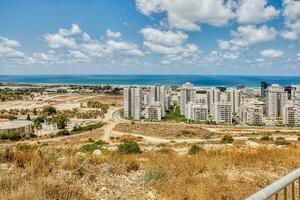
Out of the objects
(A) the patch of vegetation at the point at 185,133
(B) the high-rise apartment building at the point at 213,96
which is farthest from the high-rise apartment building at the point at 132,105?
(A) the patch of vegetation at the point at 185,133

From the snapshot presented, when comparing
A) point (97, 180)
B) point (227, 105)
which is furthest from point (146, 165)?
point (227, 105)

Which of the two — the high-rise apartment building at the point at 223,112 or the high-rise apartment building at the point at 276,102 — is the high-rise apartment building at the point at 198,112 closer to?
the high-rise apartment building at the point at 223,112

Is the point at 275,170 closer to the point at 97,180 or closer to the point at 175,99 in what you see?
the point at 97,180

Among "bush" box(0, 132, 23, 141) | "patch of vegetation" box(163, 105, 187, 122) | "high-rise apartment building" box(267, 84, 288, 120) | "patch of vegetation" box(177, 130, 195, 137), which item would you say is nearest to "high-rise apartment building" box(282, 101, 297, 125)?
"high-rise apartment building" box(267, 84, 288, 120)

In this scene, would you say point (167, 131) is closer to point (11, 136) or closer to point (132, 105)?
point (11, 136)

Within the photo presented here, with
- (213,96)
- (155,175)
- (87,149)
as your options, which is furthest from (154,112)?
(155,175)

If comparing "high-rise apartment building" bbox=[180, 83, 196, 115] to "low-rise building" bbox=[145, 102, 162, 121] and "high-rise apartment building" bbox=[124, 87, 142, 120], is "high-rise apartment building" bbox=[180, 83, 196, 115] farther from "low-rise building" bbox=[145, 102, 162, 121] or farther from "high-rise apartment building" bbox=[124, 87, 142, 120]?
"high-rise apartment building" bbox=[124, 87, 142, 120]
